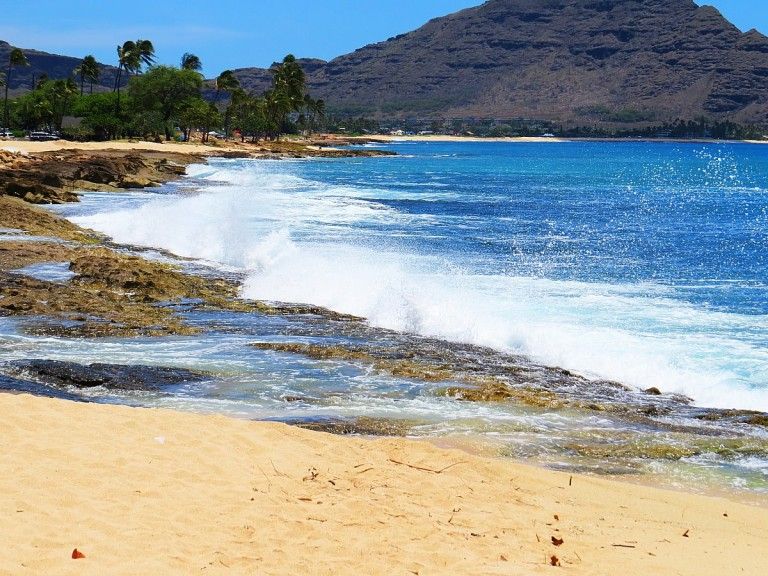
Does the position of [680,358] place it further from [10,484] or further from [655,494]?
[10,484]

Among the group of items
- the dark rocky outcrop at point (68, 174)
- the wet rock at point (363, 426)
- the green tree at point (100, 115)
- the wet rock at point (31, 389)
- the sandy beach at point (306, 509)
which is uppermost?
the green tree at point (100, 115)

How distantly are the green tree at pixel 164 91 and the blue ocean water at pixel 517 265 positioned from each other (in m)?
47.6

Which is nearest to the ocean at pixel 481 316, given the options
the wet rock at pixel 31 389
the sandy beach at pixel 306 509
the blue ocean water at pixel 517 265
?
the blue ocean water at pixel 517 265

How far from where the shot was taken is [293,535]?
620cm

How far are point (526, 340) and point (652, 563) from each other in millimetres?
8253

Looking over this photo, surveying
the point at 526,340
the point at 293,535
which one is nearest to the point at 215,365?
the point at 526,340

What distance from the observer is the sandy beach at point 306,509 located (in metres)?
5.84

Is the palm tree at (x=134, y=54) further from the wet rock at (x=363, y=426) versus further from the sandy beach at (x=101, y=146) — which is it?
the wet rock at (x=363, y=426)

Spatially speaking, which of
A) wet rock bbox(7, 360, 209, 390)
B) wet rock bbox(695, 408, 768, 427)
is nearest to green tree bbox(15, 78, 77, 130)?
wet rock bbox(7, 360, 209, 390)

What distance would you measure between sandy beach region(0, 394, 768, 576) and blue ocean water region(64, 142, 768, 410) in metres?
5.04

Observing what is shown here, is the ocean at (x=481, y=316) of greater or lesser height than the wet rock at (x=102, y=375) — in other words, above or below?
below

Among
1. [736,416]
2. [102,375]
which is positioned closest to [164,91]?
[102,375]

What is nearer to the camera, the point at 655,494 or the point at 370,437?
the point at 655,494

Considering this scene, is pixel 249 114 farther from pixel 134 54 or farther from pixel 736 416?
pixel 736 416
